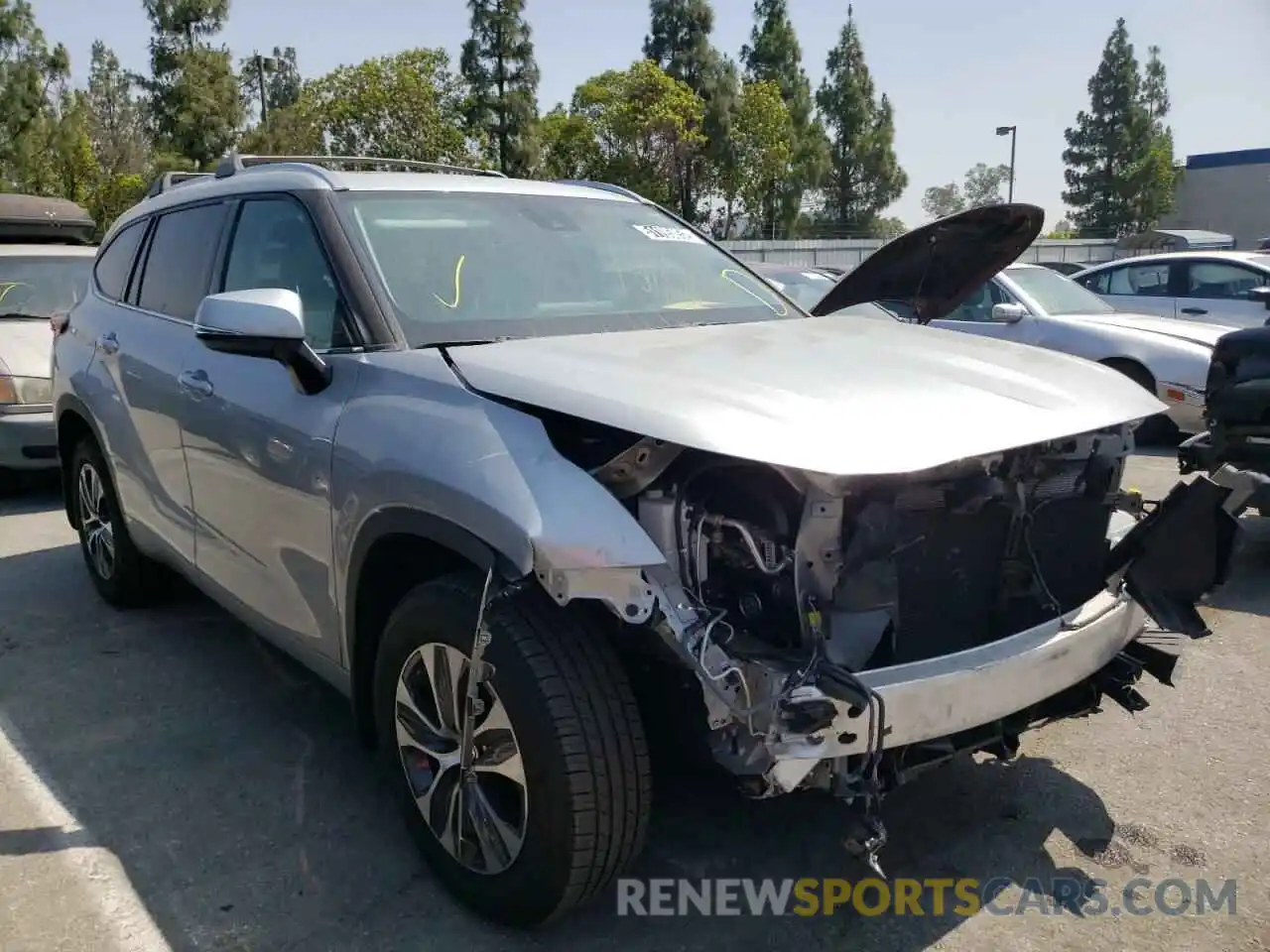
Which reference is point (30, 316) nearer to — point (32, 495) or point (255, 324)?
point (32, 495)

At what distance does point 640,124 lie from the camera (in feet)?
154

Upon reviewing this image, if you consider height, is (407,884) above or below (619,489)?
below

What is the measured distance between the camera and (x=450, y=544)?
8.26 feet

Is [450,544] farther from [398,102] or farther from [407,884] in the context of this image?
[398,102]

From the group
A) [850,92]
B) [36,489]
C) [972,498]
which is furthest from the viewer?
[850,92]

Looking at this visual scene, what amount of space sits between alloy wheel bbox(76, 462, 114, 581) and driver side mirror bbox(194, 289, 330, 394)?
2.51m

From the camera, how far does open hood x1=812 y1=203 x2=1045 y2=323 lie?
3.72 metres

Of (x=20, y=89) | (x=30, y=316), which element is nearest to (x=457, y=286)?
(x=30, y=316)

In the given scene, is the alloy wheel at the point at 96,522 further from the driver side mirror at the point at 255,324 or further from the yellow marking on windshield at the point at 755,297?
the yellow marking on windshield at the point at 755,297

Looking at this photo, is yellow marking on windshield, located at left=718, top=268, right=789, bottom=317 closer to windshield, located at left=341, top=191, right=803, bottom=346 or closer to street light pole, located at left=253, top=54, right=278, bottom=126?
windshield, located at left=341, top=191, right=803, bottom=346

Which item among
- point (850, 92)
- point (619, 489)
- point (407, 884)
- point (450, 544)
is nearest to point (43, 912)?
point (407, 884)

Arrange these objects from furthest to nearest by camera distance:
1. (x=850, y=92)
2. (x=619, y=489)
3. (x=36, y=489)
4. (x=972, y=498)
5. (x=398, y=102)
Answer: (x=850, y=92) → (x=398, y=102) → (x=36, y=489) → (x=972, y=498) → (x=619, y=489)

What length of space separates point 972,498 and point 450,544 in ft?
4.20

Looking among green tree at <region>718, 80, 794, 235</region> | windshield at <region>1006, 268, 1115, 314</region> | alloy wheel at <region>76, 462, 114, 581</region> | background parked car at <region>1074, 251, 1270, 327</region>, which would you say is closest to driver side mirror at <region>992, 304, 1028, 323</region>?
windshield at <region>1006, 268, 1115, 314</region>
